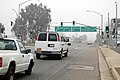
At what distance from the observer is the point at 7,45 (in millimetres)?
11289

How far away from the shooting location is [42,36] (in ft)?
81.0

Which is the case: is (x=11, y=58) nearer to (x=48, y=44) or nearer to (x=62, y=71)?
(x=62, y=71)


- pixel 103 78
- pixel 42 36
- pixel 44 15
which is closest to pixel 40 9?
pixel 44 15

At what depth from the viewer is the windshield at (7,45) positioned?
11148 mm

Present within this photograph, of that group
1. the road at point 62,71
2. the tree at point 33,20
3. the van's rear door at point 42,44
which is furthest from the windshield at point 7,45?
the tree at point 33,20

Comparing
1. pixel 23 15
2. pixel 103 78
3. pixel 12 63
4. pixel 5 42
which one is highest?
pixel 23 15

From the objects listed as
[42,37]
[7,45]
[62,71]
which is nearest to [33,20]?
[42,37]

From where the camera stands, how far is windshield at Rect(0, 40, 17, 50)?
36.6 feet

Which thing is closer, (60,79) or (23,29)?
(60,79)

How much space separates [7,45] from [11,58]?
0.88 metres

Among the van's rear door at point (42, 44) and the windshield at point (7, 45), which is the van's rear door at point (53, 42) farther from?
the windshield at point (7, 45)

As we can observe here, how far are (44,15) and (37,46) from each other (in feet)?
255

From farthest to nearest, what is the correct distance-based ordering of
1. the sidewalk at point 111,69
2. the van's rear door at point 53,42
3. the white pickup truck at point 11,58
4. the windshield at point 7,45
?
the van's rear door at point 53,42 → the sidewalk at point 111,69 → the windshield at point 7,45 → the white pickup truck at point 11,58

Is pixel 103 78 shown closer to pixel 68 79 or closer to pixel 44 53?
pixel 68 79
